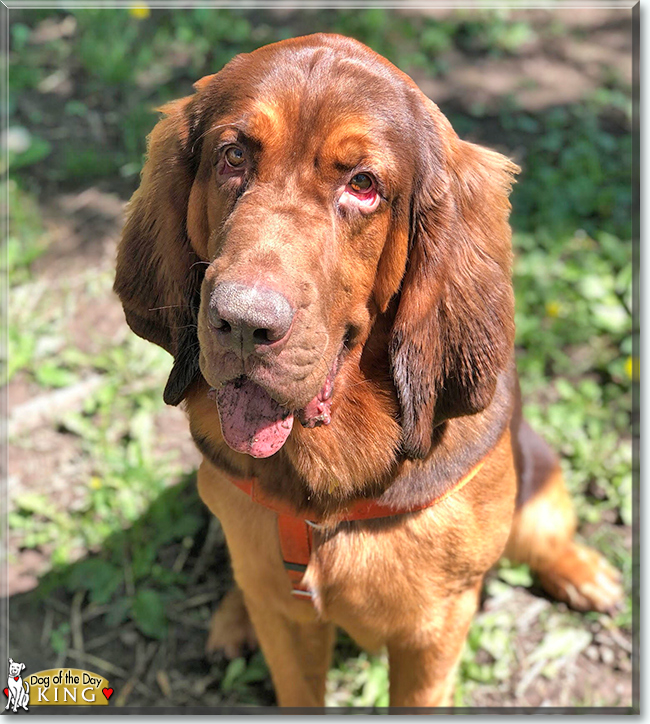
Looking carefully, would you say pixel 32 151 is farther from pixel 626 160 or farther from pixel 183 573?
pixel 626 160

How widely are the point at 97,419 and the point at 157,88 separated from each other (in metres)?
2.90

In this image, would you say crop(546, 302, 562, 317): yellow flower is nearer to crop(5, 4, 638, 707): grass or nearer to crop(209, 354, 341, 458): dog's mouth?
crop(5, 4, 638, 707): grass

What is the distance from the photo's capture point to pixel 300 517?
2.65 metres

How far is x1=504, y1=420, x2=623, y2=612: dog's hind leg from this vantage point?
3.69m

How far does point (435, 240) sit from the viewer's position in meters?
2.50

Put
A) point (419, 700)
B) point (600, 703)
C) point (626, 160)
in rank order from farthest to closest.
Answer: point (626, 160), point (600, 703), point (419, 700)

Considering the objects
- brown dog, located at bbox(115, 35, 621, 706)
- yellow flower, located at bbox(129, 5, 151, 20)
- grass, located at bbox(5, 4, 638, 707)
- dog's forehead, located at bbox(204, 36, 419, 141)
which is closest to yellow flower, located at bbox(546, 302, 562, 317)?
grass, located at bbox(5, 4, 638, 707)

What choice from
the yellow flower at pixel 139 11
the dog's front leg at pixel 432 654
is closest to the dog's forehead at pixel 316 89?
the dog's front leg at pixel 432 654

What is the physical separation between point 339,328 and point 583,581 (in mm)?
2154

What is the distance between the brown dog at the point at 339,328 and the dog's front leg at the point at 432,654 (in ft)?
0.04

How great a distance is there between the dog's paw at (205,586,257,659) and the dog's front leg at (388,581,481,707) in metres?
0.81

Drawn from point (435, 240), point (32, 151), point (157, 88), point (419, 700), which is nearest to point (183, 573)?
point (419, 700)

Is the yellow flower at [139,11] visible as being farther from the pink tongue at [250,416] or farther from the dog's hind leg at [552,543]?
the pink tongue at [250,416]
